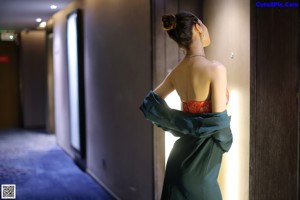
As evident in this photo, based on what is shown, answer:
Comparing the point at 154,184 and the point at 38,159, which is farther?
the point at 38,159

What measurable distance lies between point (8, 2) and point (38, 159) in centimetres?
248

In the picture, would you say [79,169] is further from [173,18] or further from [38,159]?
[173,18]

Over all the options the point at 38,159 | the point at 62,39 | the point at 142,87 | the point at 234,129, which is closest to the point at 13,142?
the point at 38,159

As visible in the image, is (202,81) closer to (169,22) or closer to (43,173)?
(169,22)

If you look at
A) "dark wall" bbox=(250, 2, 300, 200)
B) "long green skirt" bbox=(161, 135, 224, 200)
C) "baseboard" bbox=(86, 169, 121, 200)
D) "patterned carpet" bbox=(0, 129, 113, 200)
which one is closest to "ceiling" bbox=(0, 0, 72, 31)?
"patterned carpet" bbox=(0, 129, 113, 200)

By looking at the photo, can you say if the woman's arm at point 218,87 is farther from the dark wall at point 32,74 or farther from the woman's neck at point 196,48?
the dark wall at point 32,74

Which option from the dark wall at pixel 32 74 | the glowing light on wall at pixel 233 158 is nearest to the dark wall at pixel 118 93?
the glowing light on wall at pixel 233 158

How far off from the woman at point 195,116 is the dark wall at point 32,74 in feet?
30.5

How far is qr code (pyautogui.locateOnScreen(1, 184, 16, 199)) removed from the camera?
16.5ft

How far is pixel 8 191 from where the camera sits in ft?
16.8

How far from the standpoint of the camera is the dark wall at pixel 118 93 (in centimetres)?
398

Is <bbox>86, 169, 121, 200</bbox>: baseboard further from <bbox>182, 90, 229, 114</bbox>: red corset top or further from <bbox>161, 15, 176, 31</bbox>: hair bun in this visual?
<bbox>161, 15, 176, 31</bbox>: hair bun

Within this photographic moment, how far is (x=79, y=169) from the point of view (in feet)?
21.3

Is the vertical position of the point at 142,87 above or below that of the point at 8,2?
below
